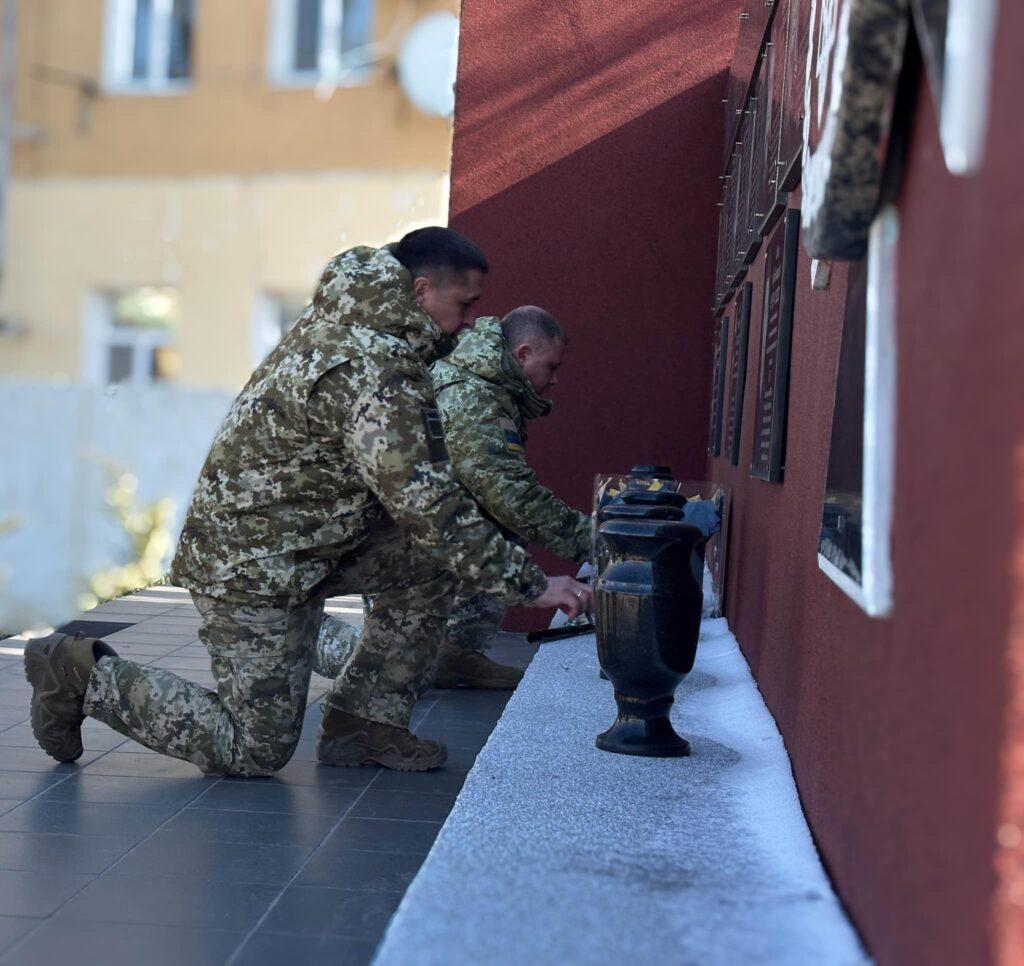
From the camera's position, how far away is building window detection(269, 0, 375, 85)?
11195 millimetres

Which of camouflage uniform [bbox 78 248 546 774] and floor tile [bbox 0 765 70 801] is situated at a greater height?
camouflage uniform [bbox 78 248 546 774]

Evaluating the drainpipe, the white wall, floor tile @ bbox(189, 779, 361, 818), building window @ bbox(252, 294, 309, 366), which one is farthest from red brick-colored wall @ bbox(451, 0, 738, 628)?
the drainpipe

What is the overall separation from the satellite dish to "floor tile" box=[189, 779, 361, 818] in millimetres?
6590

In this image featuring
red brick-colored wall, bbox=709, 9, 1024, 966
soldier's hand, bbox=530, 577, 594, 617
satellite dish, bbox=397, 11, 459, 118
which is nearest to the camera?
red brick-colored wall, bbox=709, 9, 1024, 966

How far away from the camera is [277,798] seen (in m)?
3.72

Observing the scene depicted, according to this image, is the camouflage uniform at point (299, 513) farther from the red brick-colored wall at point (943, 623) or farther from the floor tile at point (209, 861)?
the red brick-colored wall at point (943, 623)

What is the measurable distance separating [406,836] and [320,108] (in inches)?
353

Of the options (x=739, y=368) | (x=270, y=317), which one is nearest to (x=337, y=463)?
(x=739, y=368)

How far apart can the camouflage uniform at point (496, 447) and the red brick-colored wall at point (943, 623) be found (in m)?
2.43

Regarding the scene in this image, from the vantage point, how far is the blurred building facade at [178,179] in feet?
37.5

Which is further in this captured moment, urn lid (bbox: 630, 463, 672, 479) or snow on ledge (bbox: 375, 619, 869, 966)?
urn lid (bbox: 630, 463, 672, 479)

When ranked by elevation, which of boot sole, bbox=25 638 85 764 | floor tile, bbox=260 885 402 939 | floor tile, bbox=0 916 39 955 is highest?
boot sole, bbox=25 638 85 764

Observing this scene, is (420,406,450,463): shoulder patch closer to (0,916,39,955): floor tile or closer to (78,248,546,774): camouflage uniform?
(78,248,546,774): camouflage uniform

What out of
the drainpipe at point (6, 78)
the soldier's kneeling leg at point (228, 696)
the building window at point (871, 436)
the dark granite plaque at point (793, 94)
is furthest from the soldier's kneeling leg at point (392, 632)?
the drainpipe at point (6, 78)
